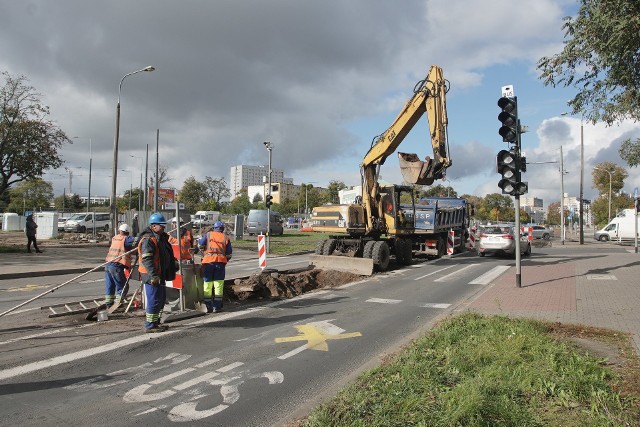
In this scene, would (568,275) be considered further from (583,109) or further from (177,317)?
(177,317)

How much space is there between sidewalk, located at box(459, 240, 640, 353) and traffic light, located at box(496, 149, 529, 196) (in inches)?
97.7

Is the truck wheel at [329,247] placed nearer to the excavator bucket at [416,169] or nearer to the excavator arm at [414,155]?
the excavator arm at [414,155]

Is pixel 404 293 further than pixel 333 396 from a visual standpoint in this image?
Yes

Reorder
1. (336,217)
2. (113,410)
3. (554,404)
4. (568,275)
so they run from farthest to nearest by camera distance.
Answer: (336,217) < (568,275) < (113,410) < (554,404)

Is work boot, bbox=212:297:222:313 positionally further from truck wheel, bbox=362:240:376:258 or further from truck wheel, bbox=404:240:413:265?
truck wheel, bbox=404:240:413:265

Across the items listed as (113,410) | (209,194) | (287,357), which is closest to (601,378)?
(287,357)

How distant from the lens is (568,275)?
13820 mm

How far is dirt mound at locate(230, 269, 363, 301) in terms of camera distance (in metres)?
10.1

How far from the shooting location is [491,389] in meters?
3.99

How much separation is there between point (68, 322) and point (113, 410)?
3.95 meters

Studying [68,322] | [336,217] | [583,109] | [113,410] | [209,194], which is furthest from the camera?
[209,194]

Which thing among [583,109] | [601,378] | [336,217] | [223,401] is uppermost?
[583,109]

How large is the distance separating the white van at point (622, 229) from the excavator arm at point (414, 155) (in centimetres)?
3404

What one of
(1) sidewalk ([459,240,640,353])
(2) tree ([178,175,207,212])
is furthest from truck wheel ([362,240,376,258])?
(2) tree ([178,175,207,212])
